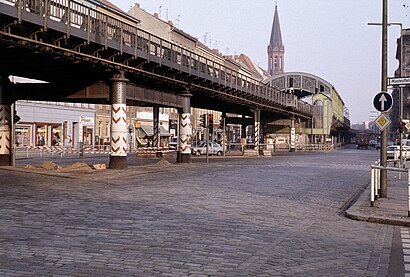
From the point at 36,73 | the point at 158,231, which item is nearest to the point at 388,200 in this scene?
the point at 158,231

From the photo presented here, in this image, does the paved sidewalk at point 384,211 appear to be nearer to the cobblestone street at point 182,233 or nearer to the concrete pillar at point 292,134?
the cobblestone street at point 182,233

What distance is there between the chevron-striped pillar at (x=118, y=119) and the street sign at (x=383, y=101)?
46.4ft

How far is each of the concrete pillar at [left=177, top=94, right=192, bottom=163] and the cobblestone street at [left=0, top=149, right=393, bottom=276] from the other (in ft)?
62.9

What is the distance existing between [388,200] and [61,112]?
5567cm

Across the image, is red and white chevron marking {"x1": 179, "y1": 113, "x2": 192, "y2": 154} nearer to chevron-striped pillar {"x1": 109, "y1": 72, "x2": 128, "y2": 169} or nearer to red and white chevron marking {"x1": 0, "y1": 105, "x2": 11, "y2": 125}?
chevron-striped pillar {"x1": 109, "y1": 72, "x2": 128, "y2": 169}

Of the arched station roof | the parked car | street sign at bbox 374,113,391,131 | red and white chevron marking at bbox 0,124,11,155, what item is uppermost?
the arched station roof

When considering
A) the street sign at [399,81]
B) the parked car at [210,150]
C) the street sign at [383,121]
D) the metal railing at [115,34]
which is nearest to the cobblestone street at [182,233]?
the street sign at [383,121]

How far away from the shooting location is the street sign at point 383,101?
17.7 meters

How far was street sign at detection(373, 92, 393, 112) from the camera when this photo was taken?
58.1ft

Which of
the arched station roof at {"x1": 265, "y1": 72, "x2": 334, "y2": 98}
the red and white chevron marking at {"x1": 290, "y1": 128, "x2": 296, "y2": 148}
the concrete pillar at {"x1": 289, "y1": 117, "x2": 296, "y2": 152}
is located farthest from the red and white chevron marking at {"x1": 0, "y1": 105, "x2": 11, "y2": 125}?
the arched station roof at {"x1": 265, "y1": 72, "x2": 334, "y2": 98}

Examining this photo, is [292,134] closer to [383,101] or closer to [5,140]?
[5,140]

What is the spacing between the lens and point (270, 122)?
8444 cm

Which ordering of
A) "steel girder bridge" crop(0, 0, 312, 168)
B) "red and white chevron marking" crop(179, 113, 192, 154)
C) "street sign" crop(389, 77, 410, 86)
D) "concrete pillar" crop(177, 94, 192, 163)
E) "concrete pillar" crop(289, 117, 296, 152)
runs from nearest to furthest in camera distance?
"street sign" crop(389, 77, 410, 86) → "steel girder bridge" crop(0, 0, 312, 168) → "concrete pillar" crop(177, 94, 192, 163) → "red and white chevron marking" crop(179, 113, 192, 154) → "concrete pillar" crop(289, 117, 296, 152)

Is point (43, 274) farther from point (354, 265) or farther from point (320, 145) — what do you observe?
point (320, 145)
